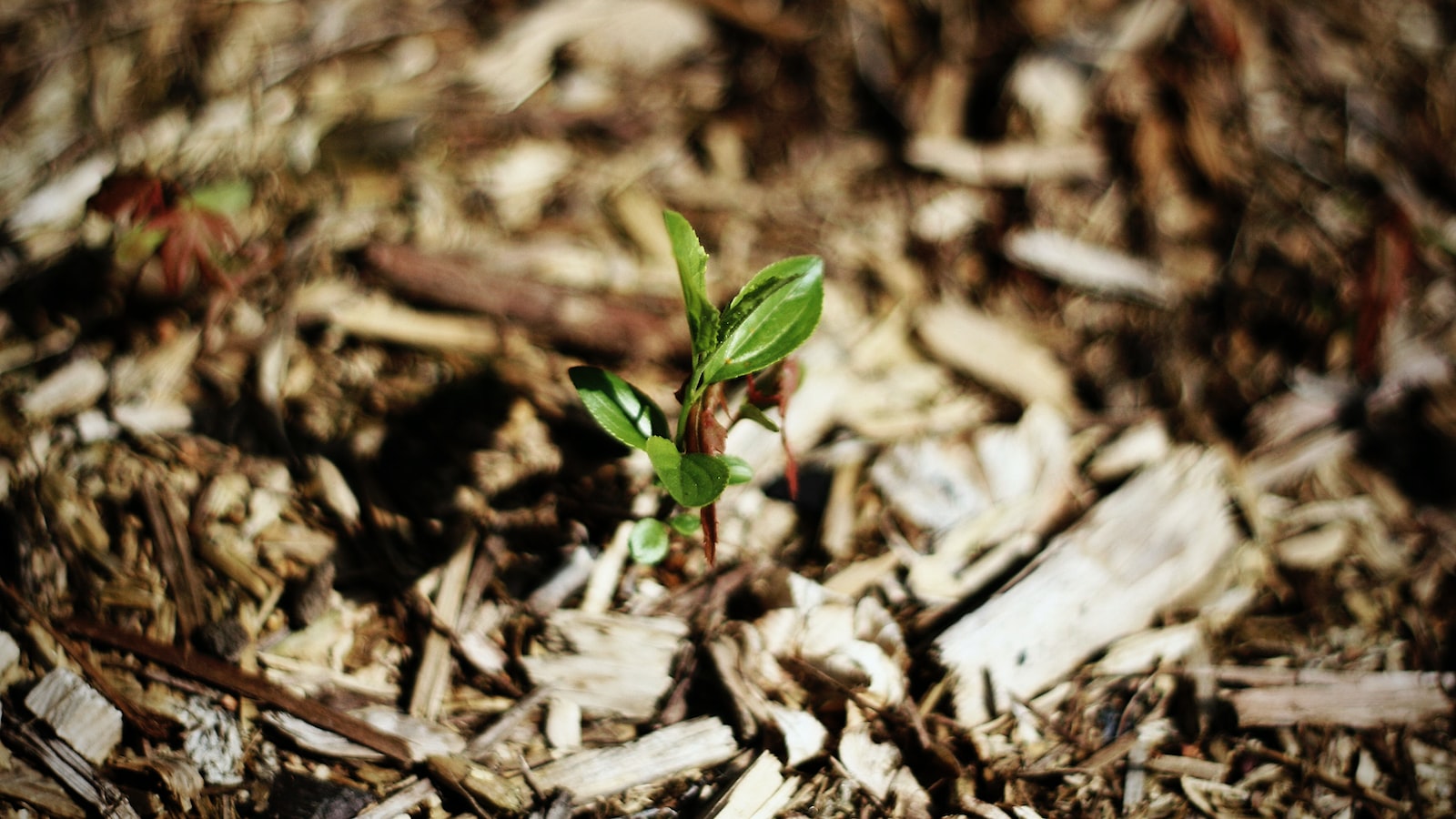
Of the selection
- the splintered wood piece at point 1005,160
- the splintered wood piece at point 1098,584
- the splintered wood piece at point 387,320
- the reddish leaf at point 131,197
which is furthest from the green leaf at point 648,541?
the splintered wood piece at point 1005,160

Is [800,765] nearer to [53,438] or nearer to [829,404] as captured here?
[829,404]

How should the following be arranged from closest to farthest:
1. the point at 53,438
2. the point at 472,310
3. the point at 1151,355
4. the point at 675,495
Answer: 1. the point at 675,495
2. the point at 53,438
3. the point at 472,310
4. the point at 1151,355

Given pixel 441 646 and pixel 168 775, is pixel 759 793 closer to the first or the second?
pixel 441 646

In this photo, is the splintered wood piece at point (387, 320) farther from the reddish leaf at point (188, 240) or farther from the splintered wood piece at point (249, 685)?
the splintered wood piece at point (249, 685)

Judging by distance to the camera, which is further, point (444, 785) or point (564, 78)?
point (564, 78)

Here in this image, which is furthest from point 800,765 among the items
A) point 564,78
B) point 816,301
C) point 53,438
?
point 564,78

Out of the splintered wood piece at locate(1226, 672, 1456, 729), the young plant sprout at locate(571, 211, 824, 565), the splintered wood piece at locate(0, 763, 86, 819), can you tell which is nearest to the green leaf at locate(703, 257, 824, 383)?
the young plant sprout at locate(571, 211, 824, 565)

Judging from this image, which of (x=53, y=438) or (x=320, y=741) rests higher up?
(x=53, y=438)
